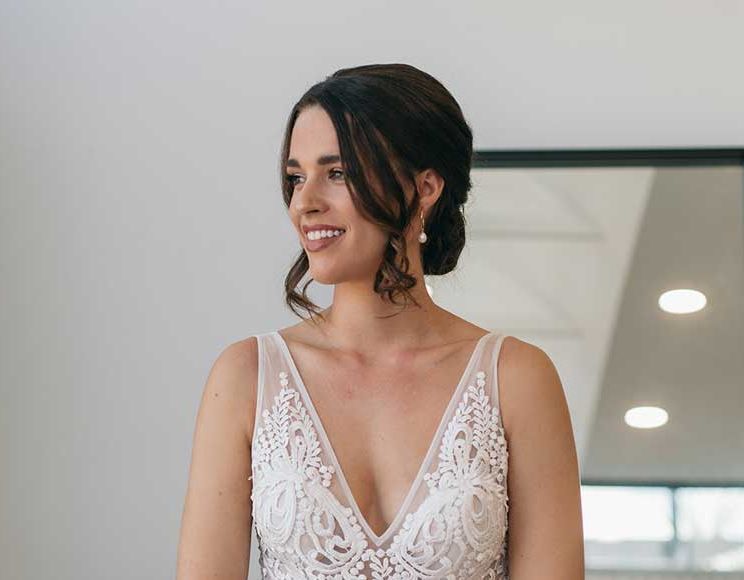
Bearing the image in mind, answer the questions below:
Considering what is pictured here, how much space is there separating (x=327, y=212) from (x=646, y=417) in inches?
53.1

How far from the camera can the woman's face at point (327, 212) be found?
75.0 inches

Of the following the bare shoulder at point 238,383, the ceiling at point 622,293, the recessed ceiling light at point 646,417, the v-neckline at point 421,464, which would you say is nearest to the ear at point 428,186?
the v-neckline at point 421,464

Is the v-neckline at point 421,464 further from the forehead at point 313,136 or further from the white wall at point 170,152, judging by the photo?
the white wall at point 170,152

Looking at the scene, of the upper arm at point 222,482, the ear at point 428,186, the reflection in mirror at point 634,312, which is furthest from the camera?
the reflection in mirror at point 634,312

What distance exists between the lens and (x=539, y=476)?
197 centimetres

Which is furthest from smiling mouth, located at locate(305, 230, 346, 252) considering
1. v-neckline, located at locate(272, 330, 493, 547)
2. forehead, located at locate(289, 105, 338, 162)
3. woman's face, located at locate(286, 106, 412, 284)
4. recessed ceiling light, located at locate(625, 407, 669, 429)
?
recessed ceiling light, located at locate(625, 407, 669, 429)

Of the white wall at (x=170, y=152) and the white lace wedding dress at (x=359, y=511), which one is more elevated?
the white wall at (x=170, y=152)

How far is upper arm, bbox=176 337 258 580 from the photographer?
6.19ft

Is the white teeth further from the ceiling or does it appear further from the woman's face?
the ceiling

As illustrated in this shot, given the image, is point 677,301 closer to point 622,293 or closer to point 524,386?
point 622,293

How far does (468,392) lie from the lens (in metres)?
2.03

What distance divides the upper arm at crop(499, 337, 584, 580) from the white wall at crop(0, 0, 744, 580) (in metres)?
1.12

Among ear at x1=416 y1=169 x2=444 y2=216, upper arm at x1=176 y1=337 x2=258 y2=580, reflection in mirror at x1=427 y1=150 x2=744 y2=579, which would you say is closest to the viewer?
upper arm at x1=176 y1=337 x2=258 y2=580

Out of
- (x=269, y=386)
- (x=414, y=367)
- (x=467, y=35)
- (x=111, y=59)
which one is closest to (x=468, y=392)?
(x=414, y=367)
